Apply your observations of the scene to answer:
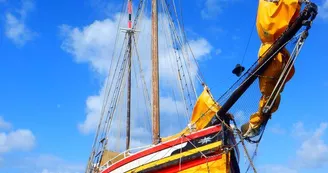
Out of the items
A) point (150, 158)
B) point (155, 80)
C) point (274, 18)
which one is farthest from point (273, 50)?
point (155, 80)

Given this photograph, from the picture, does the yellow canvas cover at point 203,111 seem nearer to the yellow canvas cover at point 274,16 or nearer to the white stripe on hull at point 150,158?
the white stripe on hull at point 150,158

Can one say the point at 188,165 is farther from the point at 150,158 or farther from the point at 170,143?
the point at 150,158

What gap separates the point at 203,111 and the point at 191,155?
200 cm

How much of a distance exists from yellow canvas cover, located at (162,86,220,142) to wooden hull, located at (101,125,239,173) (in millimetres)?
728

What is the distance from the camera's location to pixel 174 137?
17.0 metres

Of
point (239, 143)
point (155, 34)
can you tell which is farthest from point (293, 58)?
point (155, 34)

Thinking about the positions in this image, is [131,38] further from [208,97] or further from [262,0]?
[262,0]

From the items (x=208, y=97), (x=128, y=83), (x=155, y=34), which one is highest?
(x=128, y=83)

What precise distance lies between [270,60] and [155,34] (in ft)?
32.3

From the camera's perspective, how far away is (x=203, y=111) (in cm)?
1673

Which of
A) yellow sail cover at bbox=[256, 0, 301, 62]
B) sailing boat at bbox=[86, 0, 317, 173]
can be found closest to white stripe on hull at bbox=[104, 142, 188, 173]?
sailing boat at bbox=[86, 0, 317, 173]

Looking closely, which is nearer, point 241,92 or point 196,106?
point 241,92

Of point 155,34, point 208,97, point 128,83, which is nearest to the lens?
point 208,97

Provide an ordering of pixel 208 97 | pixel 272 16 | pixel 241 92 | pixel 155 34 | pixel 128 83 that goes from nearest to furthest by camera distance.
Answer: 1. pixel 272 16
2. pixel 241 92
3. pixel 208 97
4. pixel 155 34
5. pixel 128 83
